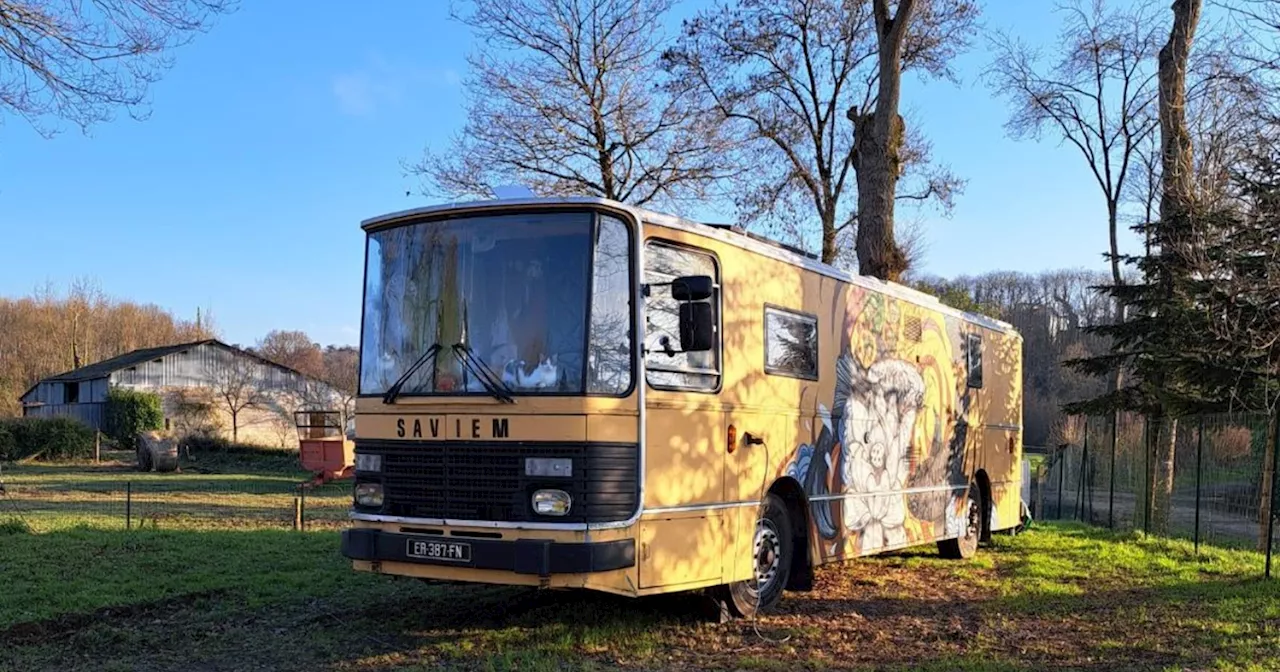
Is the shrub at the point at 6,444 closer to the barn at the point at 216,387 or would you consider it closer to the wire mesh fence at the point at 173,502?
the barn at the point at 216,387

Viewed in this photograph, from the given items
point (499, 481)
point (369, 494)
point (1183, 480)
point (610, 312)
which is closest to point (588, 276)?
point (610, 312)

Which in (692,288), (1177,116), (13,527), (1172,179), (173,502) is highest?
(1177,116)

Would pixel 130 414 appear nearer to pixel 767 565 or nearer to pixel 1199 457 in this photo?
pixel 1199 457

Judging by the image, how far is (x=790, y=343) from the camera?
8.64 metres

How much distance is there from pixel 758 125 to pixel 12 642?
73.9 ft

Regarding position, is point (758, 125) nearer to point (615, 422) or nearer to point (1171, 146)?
point (1171, 146)

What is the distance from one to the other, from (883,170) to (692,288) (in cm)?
1060

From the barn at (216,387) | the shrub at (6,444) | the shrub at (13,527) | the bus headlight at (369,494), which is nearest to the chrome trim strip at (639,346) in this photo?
the bus headlight at (369,494)

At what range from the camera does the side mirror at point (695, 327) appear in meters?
6.83

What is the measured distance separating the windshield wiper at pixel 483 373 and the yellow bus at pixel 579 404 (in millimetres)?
11

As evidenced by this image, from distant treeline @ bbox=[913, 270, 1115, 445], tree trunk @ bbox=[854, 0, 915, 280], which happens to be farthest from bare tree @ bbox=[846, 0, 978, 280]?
distant treeline @ bbox=[913, 270, 1115, 445]

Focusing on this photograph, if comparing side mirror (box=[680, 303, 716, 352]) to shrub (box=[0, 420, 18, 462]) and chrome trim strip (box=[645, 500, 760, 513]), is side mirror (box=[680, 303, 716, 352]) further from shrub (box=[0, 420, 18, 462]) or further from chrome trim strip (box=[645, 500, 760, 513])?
shrub (box=[0, 420, 18, 462])

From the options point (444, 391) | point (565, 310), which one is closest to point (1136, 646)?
point (565, 310)

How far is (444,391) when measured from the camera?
22.9ft
